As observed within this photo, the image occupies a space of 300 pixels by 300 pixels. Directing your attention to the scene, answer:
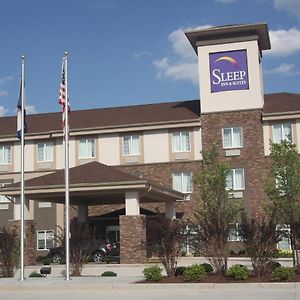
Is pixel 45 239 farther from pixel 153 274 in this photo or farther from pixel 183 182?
pixel 153 274

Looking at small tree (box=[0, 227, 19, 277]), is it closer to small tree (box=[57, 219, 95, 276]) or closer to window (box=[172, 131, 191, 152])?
small tree (box=[57, 219, 95, 276])

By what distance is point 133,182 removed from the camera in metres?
28.2

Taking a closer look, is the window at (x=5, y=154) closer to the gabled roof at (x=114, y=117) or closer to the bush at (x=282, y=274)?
the gabled roof at (x=114, y=117)

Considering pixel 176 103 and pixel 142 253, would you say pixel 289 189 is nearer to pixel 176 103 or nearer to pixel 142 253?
pixel 142 253

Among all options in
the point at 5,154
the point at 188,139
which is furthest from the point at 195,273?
the point at 5,154

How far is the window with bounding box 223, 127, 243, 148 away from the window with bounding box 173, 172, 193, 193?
3.39m

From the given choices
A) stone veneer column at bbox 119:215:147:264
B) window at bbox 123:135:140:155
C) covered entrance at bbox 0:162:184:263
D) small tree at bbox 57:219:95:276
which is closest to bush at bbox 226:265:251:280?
small tree at bbox 57:219:95:276

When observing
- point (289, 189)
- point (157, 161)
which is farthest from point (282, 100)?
point (289, 189)

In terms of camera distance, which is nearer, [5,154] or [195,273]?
[195,273]

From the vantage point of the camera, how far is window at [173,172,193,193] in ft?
132

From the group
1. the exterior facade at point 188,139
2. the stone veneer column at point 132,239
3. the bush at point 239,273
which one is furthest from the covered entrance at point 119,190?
the bush at point 239,273

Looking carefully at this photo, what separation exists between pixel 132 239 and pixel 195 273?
426 inches

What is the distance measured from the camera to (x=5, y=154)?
4419 cm

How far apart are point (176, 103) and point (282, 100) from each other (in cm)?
842
